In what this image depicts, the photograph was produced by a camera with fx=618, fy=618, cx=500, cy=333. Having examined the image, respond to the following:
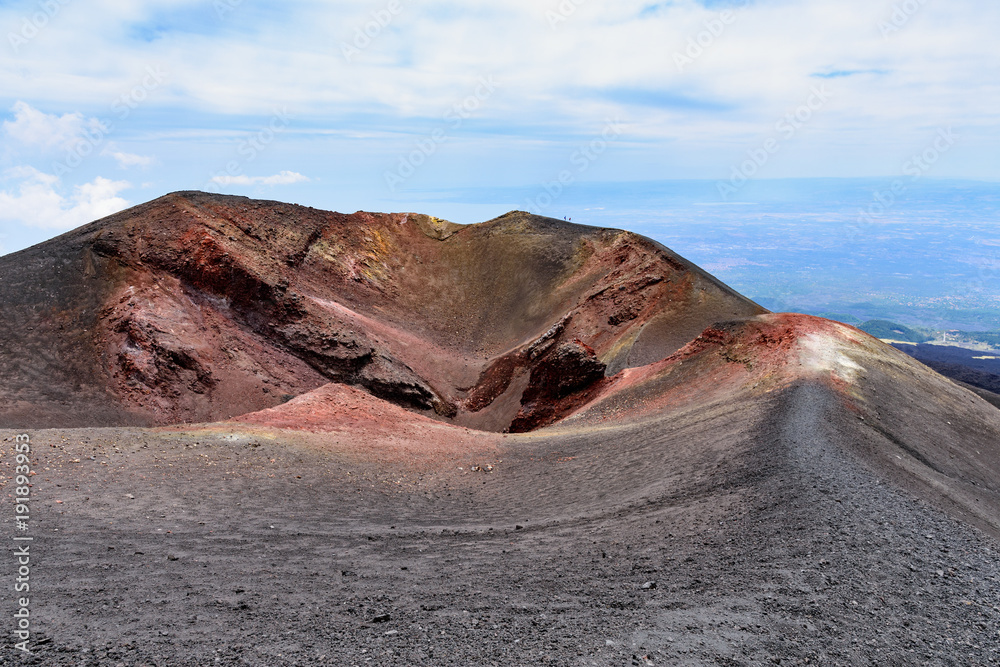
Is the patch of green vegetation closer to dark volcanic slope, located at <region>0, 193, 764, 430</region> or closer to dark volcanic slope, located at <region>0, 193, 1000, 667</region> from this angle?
dark volcanic slope, located at <region>0, 193, 764, 430</region>

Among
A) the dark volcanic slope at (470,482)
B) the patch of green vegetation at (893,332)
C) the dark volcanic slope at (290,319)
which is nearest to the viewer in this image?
the dark volcanic slope at (470,482)

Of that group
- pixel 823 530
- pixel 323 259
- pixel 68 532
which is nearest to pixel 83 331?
pixel 323 259

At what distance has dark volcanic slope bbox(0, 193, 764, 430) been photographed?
25.8 metres

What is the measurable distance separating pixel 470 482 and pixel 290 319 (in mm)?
18669

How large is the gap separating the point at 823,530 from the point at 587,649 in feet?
16.1

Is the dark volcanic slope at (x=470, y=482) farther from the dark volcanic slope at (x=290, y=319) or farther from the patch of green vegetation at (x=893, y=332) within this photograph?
the patch of green vegetation at (x=893, y=332)

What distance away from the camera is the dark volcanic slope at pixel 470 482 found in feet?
25.7

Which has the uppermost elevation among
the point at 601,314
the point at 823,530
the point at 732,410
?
the point at 601,314

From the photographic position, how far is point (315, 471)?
15430 millimetres

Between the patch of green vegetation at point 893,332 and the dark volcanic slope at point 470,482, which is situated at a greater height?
the patch of green vegetation at point 893,332

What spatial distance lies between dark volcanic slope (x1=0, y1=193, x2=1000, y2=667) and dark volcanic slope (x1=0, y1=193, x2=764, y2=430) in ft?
0.55

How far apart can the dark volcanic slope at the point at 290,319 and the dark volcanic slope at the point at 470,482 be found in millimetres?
168

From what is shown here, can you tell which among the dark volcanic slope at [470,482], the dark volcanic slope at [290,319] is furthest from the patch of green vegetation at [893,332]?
the dark volcanic slope at [470,482]

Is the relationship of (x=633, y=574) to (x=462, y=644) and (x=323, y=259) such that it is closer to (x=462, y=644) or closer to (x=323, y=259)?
(x=462, y=644)
